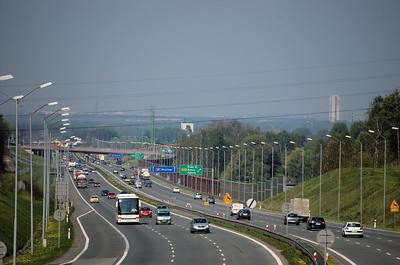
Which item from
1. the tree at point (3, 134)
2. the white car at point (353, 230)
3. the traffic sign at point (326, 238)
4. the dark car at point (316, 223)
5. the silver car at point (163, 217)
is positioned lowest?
Answer: the silver car at point (163, 217)

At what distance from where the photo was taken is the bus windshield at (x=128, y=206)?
9806 cm

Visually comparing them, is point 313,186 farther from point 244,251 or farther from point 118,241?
point 244,251

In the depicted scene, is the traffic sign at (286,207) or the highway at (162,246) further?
the traffic sign at (286,207)

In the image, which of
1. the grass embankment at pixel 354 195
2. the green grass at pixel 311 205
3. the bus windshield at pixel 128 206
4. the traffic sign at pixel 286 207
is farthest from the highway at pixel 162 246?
the grass embankment at pixel 354 195

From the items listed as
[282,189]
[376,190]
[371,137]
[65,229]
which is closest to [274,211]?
[282,189]

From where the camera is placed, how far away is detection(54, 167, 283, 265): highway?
55.3 metres

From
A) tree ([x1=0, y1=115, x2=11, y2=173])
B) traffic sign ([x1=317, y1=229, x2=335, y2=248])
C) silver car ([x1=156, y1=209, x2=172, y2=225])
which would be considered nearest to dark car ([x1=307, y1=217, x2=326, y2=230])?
silver car ([x1=156, y1=209, x2=172, y2=225])

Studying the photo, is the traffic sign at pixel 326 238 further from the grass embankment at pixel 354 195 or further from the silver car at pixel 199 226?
the grass embankment at pixel 354 195

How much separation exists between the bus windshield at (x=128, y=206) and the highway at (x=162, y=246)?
Result: 1.65 meters

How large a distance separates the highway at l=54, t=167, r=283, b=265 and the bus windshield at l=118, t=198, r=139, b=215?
1650 mm

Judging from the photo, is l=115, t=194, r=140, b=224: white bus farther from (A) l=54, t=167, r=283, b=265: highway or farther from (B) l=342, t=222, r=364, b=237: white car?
(B) l=342, t=222, r=364, b=237: white car

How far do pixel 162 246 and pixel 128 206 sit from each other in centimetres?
3290

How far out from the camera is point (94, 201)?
161125 mm

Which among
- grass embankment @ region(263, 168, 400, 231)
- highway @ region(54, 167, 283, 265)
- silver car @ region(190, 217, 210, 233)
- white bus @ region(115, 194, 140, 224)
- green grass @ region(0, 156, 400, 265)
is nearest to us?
highway @ region(54, 167, 283, 265)
